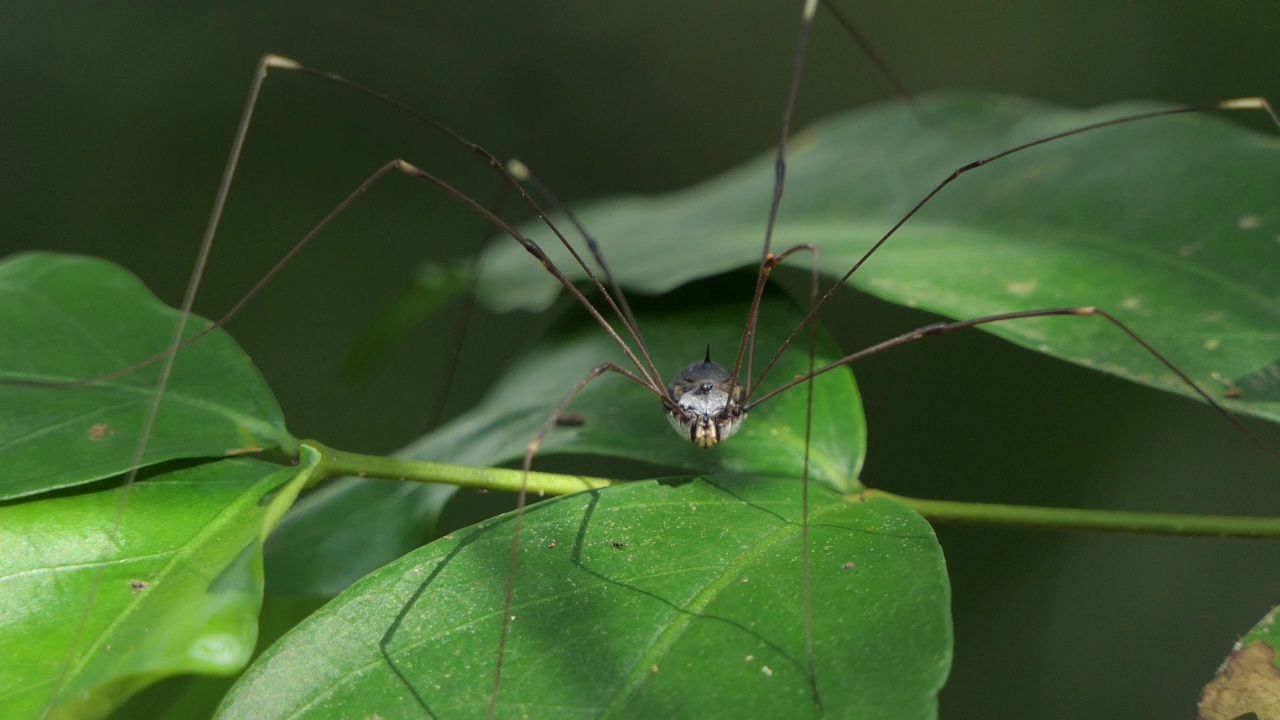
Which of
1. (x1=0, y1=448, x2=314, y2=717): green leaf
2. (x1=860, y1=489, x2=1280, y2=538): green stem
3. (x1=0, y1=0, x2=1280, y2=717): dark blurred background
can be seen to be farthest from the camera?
(x1=0, y1=0, x2=1280, y2=717): dark blurred background

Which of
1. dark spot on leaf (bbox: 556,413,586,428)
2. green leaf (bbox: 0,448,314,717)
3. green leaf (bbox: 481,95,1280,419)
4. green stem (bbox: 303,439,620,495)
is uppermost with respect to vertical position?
green leaf (bbox: 481,95,1280,419)

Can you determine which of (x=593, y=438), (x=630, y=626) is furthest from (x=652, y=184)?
(x=630, y=626)

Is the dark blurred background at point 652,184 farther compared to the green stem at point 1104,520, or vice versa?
the dark blurred background at point 652,184

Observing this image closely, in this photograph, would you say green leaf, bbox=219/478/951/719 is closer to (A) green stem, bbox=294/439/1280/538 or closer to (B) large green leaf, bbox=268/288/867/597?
(A) green stem, bbox=294/439/1280/538

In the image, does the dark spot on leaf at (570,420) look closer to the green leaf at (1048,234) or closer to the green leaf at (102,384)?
the green leaf at (1048,234)

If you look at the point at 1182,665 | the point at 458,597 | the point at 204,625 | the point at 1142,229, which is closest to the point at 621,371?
the point at 458,597

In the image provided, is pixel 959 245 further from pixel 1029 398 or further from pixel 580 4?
pixel 580 4

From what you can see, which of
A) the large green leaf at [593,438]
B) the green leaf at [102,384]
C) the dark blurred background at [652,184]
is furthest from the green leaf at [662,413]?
the dark blurred background at [652,184]

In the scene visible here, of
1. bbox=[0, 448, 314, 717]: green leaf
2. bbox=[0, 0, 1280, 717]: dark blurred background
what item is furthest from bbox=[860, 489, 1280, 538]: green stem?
bbox=[0, 0, 1280, 717]: dark blurred background
